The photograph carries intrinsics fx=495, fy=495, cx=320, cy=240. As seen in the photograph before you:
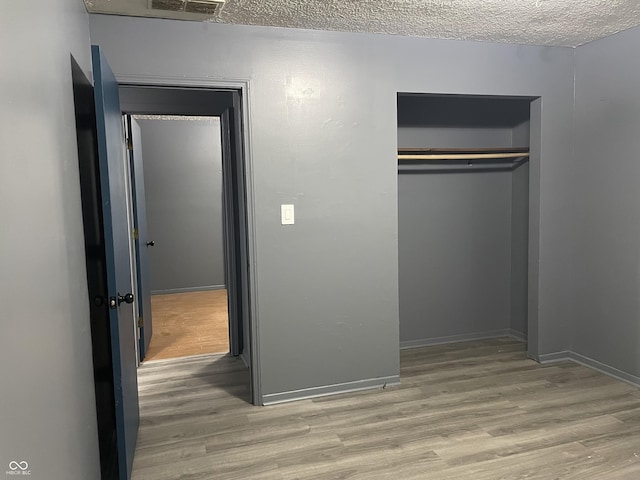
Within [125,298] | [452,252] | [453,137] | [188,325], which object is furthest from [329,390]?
[188,325]

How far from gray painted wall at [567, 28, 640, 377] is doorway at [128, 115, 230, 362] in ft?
13.2

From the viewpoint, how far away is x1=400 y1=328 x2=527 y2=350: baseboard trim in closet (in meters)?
3.95

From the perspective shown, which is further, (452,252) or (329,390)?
(452,252)

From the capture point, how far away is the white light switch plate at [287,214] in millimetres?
2902

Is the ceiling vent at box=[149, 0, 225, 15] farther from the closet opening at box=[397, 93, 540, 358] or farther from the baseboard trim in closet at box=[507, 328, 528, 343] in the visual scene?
the baseboard trim in closet at box=[507, 328, 528, 343]

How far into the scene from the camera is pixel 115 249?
205cm

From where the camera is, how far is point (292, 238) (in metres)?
2.94

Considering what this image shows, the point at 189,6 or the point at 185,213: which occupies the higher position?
the point at 189,6

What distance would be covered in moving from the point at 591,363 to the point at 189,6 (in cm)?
338

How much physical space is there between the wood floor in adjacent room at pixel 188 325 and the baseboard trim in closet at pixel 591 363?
2.49m

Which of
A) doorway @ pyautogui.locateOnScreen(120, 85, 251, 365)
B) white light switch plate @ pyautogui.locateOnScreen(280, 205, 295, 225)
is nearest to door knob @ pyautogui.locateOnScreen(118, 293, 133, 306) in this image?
white light switch plate @ pyautogui.locateOnScreen(280, 205, 295, 225)

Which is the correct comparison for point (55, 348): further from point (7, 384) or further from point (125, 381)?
point (125, 381)

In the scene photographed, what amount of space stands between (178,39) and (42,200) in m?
1.67

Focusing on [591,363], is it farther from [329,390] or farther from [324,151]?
[324,151]
